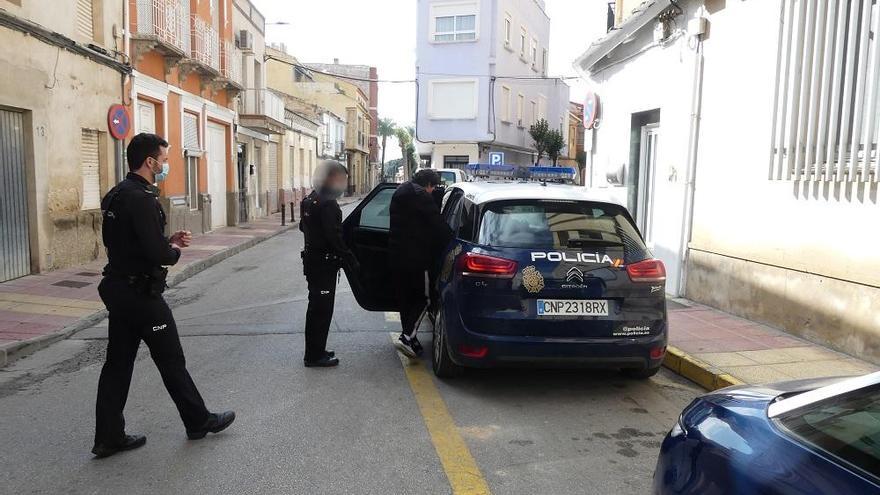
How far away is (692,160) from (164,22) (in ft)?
38.7

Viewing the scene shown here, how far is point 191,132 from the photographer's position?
1762cm

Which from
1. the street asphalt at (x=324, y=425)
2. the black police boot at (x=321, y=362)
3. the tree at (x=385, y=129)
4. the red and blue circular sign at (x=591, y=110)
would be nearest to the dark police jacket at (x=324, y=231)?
the black police boot at (x=321, y=362)

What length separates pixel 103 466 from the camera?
3756mm

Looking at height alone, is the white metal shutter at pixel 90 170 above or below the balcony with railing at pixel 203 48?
below

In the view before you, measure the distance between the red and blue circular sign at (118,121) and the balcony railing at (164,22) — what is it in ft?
6.47

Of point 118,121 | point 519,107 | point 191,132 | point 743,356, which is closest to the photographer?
point 743,356

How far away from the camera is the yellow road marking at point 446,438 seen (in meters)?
3.56

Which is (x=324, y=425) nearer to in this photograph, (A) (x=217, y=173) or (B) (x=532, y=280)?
(B) (x=532, y=280)

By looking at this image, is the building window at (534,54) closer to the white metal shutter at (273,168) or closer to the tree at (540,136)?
the tree at (540,136)

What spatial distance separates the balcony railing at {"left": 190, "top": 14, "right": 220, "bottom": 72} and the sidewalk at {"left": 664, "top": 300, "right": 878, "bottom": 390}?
1419cm


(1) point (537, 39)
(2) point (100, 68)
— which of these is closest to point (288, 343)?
(2) point (100, 68)

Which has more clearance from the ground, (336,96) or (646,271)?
(336,96)

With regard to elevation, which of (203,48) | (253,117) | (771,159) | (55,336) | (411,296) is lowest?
(55,336)

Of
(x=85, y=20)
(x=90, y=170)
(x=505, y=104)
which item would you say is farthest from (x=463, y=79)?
(x=90, y=170)
